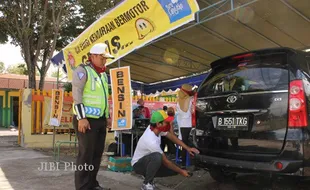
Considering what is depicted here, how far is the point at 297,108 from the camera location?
3.27 m

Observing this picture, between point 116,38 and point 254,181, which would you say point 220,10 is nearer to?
A: point 116,38

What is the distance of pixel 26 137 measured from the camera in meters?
9.80

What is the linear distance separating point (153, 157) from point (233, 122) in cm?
116

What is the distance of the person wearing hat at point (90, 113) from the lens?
13.1 feet

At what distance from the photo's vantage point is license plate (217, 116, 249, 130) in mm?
3609

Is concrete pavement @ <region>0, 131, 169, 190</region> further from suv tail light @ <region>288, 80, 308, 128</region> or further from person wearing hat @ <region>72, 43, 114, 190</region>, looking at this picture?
suv tail light @ <region>288, 80, 308, 128</region>

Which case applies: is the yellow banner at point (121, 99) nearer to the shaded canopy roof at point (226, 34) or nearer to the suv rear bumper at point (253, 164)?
the suv rear bumper at point (253, 164)

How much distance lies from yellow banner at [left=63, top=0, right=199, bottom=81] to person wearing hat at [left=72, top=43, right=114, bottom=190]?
1.45 m

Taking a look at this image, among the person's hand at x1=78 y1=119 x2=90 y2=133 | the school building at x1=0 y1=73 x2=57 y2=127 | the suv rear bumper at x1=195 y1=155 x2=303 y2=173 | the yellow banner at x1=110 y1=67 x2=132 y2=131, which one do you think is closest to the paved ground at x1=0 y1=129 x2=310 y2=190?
the yellow banner at x1=110 y1=67 x2=132 y2=131

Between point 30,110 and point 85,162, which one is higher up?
point 30,110

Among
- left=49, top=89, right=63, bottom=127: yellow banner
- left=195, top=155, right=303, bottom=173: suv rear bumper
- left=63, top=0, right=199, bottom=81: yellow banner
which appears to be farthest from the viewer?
left=49, top=89, right=63, bottom=127: yellow banner

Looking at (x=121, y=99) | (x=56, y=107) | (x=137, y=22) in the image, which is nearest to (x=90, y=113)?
(x=121, y=99)

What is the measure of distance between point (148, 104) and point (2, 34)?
328 inches

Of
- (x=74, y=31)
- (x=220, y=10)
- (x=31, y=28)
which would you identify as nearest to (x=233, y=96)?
(x=220, y=10)
